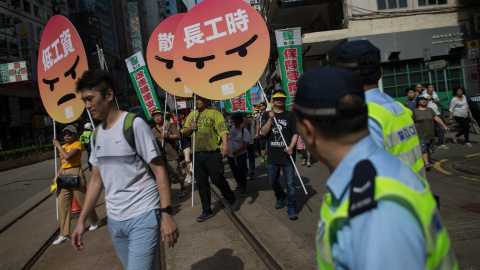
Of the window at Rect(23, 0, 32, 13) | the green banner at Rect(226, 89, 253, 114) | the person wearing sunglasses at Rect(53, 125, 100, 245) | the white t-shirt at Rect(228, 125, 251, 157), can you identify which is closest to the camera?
the person wearing sunglasses at Rect(53, 125, 100, 245)

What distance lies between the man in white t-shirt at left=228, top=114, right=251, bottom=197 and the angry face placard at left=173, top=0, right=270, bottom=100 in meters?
1.86

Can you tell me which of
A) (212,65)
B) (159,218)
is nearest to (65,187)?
(212,65)

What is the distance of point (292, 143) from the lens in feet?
16.0

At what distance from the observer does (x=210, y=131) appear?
5.26 meters

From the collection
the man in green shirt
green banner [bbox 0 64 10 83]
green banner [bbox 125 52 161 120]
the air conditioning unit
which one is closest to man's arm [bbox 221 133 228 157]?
the man in green shirt

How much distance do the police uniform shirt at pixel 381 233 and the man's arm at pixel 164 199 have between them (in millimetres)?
1514

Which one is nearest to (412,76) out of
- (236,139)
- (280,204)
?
(236,139)

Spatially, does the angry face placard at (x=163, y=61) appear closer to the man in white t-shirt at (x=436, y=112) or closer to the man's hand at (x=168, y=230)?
the man's hand at (x=168, y=230)

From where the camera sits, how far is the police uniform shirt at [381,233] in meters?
0.79

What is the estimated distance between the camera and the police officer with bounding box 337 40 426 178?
175 cm

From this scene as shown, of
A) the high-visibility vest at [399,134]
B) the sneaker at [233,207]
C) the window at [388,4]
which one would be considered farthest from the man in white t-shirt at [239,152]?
the window at [388,4]

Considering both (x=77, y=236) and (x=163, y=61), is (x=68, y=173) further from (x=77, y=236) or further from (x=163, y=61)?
(x=77, y=236)

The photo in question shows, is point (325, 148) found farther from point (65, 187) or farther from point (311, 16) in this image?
point (311, 16)

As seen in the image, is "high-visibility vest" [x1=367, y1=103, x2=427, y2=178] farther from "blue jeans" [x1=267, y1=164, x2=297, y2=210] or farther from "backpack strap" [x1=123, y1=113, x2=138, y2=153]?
"blue jeans" [x1=267, y1=164, x2=297, y2=210]
